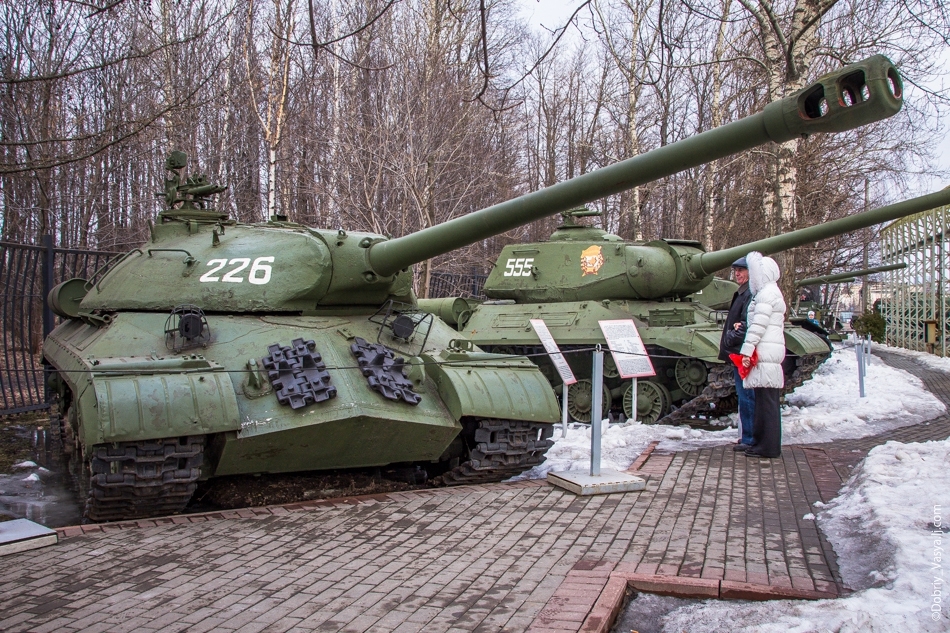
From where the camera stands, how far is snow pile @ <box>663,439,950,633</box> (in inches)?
144

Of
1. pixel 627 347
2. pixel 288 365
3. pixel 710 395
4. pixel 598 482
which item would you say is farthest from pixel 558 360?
pixel 288 365

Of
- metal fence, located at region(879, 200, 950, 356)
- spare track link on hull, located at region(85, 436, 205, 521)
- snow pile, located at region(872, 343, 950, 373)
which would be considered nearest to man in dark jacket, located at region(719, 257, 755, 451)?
spare track link on hull, located at region(85, 436, 205, 521)

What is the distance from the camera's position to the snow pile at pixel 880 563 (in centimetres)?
365

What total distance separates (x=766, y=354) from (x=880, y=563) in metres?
3.44

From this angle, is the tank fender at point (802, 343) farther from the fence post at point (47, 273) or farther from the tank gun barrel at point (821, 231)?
the fence post at point (47, 273)

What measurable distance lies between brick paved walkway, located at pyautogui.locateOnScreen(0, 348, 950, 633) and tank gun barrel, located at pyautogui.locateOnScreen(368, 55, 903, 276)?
203 cm

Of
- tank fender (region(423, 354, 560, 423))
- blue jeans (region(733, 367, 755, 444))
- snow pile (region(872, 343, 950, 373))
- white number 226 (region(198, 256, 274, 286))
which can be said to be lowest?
snow pile (region(872, 343, 950, 373))

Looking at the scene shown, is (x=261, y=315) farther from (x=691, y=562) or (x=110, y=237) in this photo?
(x=110, y=237)

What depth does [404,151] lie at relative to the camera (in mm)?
17625

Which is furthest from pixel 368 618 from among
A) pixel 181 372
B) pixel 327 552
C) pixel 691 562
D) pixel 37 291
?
pixel 37 291

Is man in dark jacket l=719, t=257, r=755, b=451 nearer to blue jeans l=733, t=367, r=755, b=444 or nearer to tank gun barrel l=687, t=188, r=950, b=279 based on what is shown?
blue jeans l=733, t=367, r=755, b=444

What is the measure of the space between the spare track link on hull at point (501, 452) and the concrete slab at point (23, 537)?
3.01m

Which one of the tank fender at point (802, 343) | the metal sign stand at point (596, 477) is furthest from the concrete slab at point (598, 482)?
the tank fender at point (802, 343)

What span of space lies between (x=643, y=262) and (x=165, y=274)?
6.85 m
